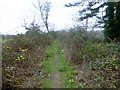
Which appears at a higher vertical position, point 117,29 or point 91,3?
point 91,3

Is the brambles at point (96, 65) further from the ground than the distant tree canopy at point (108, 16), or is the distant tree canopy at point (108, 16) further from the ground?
the distant tree canopy at point (108, 16)

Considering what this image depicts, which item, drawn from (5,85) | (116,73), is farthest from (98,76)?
(5,85)

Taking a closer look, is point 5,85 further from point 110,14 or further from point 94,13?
point 94,13

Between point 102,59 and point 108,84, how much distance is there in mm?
3353

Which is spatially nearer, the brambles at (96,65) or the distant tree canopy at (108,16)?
the brambles at (96,65)

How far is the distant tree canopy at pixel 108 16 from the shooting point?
19.0m

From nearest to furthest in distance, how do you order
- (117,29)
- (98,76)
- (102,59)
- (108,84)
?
(108,84) → (98,76) → (102,59) → (117,29)

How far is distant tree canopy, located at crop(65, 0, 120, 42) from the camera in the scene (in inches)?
748

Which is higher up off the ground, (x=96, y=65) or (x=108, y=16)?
(x=108, y=16)

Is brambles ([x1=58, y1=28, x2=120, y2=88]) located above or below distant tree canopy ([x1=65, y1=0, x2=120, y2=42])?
below

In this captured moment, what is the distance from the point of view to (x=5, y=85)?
8.02m

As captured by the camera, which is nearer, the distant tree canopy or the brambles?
the brambles

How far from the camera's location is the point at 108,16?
2041cm

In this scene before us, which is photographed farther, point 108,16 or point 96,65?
point 108,16
